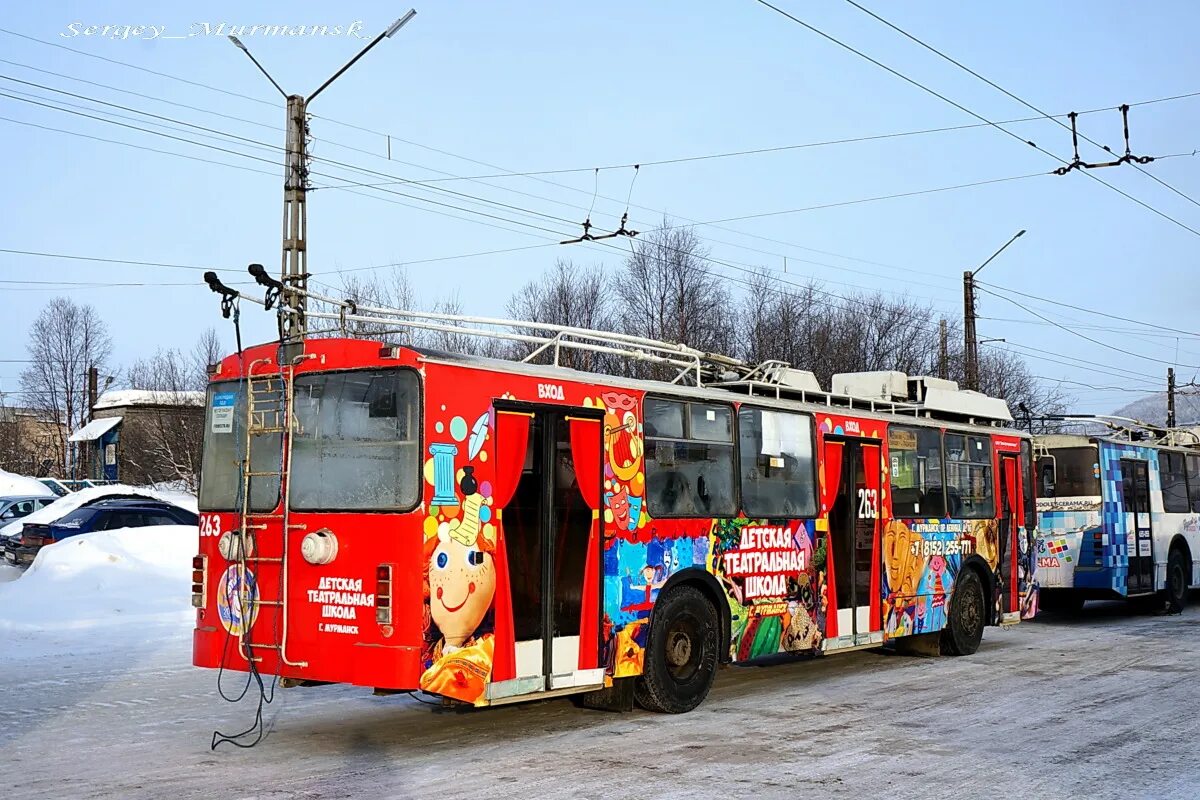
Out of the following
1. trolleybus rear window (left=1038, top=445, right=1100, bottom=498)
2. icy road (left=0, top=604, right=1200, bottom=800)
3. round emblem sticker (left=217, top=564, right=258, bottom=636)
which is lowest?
icy road (left=0, top=604, right=1200, bottom=800)

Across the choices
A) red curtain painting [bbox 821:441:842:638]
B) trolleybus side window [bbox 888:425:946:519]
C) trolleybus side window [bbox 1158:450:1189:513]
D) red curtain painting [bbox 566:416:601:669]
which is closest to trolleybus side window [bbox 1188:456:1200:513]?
trolleybus side window [bbox 1158:450:1189:513]

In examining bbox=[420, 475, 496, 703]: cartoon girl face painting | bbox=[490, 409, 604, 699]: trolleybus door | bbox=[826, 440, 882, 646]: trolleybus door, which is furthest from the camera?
bbox=[826, 440, 882, 646]: trolleybus door

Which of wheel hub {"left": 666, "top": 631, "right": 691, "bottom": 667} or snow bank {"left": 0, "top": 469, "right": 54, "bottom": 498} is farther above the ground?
snow bank {"left": 0, "top": 469, "right": 54, "bottom": 498}

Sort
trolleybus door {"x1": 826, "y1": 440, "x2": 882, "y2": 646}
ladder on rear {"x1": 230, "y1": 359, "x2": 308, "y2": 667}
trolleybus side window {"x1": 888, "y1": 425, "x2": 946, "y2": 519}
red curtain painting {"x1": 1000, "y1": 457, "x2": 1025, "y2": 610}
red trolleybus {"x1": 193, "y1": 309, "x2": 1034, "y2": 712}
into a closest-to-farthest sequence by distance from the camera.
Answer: red trolleybus {"x1": 193, "y1": 309, "x2": 1034, "y2": 712}
ladder on rear {"x1": 230, "y1": 359, "x2": 308, "y2": 667}
trolleybus door {"x1": 826, "y1": 440, "x2": 882, "y2": 646}
trolleybus side window {"x1": 888, "y1": 425, "x2": 946, "y2": 519}
red curtain painting {"x1": 1000, "y1": 457, "x2": 1025, "y2": 610}

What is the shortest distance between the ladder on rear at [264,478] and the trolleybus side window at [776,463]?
4.30m

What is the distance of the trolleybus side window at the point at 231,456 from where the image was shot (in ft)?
29.4

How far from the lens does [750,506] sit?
37.1 feet

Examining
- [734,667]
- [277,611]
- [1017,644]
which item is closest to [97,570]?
[734,667]

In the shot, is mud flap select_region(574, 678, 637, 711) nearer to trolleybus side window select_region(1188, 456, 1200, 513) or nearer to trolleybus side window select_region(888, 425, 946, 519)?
trolleybus side window select_region(888, 425, 946, 519)

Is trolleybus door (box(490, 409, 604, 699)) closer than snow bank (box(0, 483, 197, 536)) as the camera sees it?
Yes

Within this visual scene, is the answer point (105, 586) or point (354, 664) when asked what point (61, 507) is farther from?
point (354, 664)

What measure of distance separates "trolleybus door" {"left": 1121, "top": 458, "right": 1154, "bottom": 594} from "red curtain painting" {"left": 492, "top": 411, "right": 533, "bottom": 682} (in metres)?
14.1

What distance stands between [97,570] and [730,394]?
42.0ft

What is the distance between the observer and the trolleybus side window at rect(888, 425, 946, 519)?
13656mm
